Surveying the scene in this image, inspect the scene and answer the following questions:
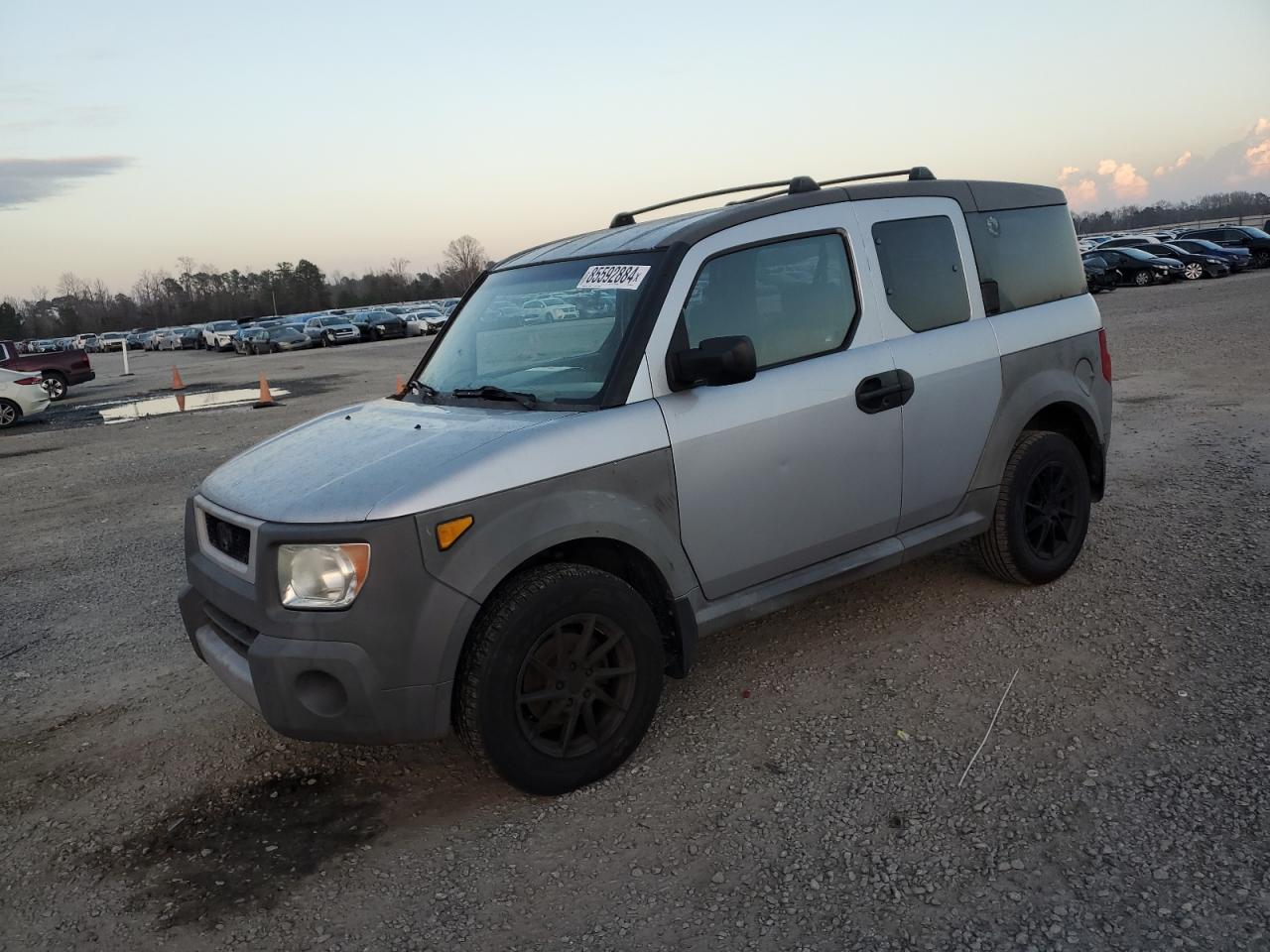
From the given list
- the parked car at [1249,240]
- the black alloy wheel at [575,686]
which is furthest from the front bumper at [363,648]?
the parked car at [1249,240]

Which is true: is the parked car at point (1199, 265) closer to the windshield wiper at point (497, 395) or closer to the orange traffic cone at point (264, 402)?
the orange traffic cone at point (264, 402)

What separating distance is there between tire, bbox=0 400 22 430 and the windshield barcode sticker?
18.0m

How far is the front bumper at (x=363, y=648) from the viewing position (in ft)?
9.98

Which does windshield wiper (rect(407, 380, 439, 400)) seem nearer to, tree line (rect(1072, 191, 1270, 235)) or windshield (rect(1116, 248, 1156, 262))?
windshield (rect(1116, 248, 1156, 262))

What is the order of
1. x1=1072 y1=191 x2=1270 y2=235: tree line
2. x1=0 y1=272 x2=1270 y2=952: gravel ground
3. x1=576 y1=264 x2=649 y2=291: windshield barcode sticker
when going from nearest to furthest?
x1=0 y1=272 x2=1270 y2=952: gravel ground
x1=576 y1=264 x2=649 y2=291: windshield barcode sticker
x1=1072 y1=191 x2=1270 y2=235: tree line

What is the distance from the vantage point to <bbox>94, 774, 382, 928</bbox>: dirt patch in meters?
3.02

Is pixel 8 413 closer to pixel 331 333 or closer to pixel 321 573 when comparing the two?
pixel 321 573

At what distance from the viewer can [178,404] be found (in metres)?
20.4

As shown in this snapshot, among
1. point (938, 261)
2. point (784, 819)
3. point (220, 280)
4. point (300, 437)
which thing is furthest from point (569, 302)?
point (220, 280)

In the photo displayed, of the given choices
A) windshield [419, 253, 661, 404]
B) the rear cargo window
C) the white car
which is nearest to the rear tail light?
the rear cargo window

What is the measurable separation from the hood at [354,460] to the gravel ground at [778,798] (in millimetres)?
1130

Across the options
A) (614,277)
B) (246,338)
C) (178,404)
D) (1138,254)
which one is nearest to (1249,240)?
(1138,254)

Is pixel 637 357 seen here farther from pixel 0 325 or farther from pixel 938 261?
pixel 0 325

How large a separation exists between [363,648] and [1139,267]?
116ft
